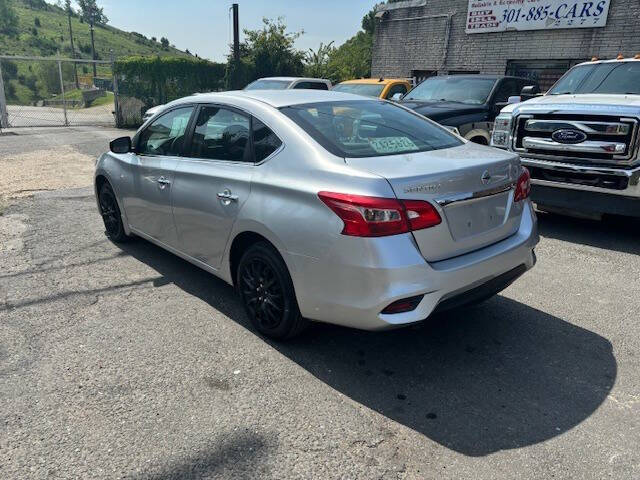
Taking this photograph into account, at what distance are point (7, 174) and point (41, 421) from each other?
26.6ft

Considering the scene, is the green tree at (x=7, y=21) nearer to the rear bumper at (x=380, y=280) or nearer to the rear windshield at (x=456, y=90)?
the rear windshield at (x=456, y=90)

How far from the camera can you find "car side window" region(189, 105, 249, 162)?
3.55 m

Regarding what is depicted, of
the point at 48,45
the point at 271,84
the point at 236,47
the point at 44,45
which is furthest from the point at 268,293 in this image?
the point at 48,45

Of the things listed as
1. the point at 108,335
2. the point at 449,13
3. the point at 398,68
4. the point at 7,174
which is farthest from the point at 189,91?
the point at 108,335

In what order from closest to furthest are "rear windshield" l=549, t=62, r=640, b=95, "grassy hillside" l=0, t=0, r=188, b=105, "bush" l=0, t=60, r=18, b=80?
"rear windshield" l=549, t=62, r=640, b=95
"grassy hillside" l=0, t=0, r=188, b=105
"bush" l=0, t=60, r=18, b=80

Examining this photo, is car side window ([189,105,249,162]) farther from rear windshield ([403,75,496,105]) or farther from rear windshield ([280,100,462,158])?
→ rear windshield ([403,75,496,105])

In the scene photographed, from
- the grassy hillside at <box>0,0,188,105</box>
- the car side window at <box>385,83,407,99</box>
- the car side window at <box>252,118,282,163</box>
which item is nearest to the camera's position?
the car side window at <box>252,118,282,163</box>

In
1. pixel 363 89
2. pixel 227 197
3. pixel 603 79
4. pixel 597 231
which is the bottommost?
pixel 597 231

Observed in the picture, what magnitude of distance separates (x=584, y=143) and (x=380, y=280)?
395 cm

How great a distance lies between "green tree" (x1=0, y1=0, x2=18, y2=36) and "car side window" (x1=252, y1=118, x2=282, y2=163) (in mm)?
113876

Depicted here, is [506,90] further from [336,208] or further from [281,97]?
[336,208]

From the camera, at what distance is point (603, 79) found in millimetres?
6438

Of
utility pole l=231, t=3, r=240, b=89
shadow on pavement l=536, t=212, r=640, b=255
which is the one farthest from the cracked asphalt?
utility pole l=231, t=3, r=240, b=89

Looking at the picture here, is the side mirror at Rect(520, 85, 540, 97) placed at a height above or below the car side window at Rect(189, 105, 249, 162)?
above
